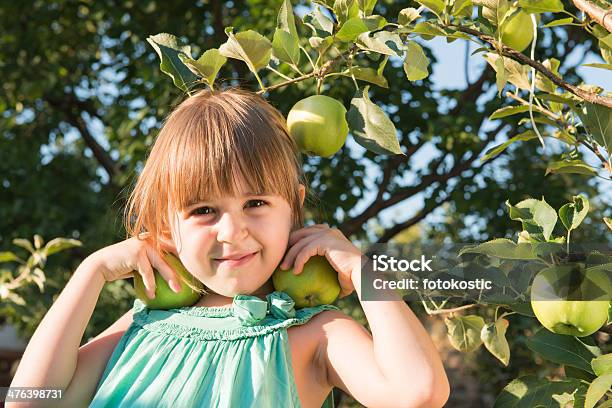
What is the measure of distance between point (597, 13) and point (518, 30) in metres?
0.09

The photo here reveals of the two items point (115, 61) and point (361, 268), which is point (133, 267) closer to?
point (361, 268)

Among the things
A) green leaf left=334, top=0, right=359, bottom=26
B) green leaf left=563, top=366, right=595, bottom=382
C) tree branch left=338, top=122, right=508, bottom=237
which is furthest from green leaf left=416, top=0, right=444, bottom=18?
tree branch left=338, top=122, right=508, bottom=237

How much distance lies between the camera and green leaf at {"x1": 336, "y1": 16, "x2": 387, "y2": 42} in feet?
3.19

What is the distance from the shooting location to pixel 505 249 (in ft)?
3.01

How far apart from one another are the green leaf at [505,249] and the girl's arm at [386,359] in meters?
0.13

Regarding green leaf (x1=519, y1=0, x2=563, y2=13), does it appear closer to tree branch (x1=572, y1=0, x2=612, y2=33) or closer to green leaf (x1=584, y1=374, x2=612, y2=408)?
tree branch (x1=572, y1=0, x2=612, y2=33)

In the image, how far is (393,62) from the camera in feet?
9.07

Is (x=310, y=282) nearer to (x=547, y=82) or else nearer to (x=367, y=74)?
(x=367, y=74)

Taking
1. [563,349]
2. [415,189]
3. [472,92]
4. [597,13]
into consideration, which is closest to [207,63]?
[597,13]

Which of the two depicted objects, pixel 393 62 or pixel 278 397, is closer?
pixel 278 397

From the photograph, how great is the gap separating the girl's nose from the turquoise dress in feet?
0.26

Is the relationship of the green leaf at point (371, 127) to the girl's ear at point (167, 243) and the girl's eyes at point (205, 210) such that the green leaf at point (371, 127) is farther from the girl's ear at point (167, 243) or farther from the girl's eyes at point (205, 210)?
the girl's ear at point (167, 243)

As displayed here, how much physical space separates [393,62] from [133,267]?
1.80m

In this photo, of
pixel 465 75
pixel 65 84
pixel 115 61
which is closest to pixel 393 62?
pixel 465 75
